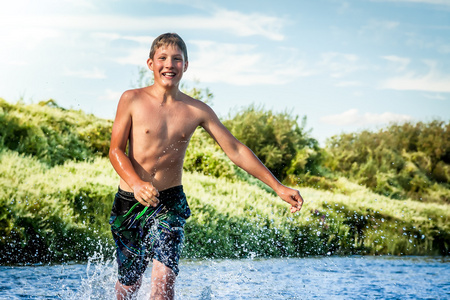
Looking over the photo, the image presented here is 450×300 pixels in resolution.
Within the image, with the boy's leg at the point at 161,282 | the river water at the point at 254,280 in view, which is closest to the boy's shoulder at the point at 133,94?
the boy's leg at the point at 161,282

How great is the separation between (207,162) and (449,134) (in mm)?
12163

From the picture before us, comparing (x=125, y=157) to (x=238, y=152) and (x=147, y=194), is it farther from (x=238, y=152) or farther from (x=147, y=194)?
(x=238, y=152)

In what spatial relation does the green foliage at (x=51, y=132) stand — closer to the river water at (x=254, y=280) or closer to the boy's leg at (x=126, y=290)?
the river water at (x=254, y=280)

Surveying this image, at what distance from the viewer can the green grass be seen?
645cm

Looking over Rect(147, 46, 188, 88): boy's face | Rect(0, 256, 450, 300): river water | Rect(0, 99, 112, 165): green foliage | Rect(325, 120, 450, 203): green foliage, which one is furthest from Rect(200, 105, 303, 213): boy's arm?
Rect(325, 120, 450, 203): green foliage

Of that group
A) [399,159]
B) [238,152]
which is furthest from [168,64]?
[399,159]

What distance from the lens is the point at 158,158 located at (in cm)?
339

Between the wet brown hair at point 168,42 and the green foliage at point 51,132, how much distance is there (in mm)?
7149

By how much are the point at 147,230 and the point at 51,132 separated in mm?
8552

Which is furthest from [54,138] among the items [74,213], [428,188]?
[428,188]

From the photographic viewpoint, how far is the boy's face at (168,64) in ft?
11.0

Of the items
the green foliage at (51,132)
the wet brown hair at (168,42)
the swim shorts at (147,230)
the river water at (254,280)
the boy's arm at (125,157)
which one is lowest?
the river water at (254,280)

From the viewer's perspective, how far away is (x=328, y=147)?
60.8 feet

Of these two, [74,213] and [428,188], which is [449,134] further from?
[74,213]
